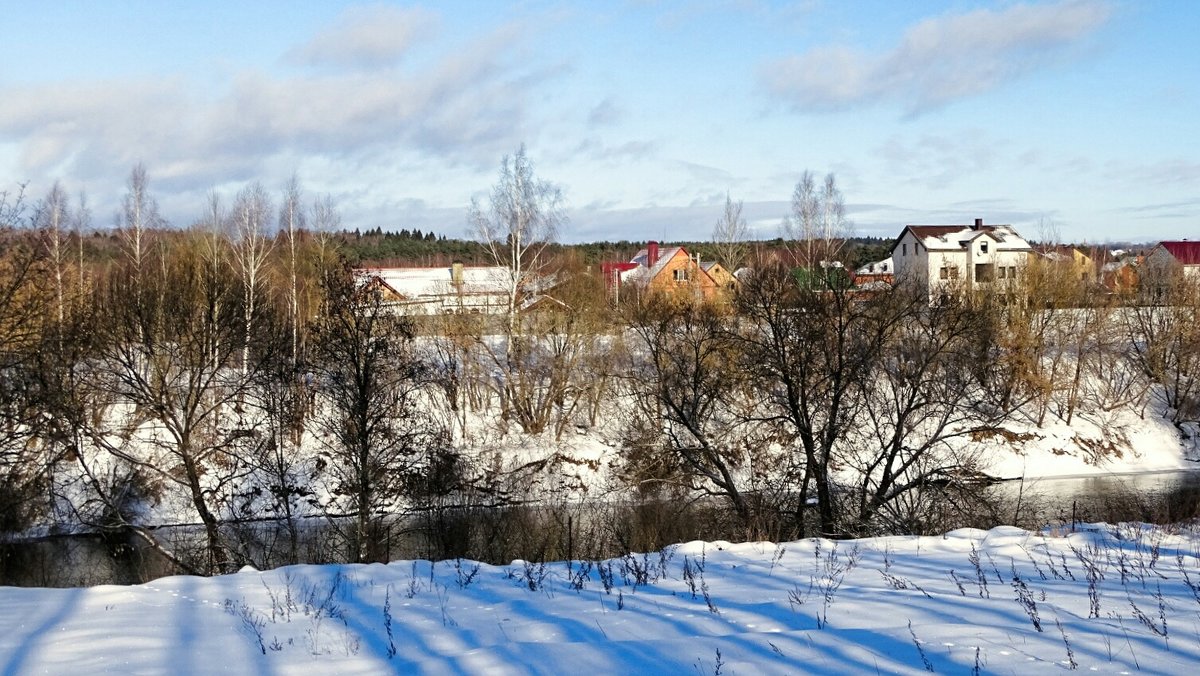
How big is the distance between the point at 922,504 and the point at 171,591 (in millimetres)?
16760

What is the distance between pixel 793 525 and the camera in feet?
68.8

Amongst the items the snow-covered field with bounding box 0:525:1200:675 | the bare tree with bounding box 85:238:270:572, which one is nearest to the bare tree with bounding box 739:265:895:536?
the snow-covered field with bounding box 0:525:1200:675

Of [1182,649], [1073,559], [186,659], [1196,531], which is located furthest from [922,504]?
[186,659]

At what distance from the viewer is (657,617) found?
7.56 meters

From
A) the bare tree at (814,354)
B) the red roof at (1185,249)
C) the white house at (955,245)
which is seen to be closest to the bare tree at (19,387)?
the bare tree at (814,354)

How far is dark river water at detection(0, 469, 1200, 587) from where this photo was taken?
1944 cm

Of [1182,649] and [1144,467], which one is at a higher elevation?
[1182,649]

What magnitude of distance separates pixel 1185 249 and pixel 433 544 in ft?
218

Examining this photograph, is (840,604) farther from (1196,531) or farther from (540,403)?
(540,403)

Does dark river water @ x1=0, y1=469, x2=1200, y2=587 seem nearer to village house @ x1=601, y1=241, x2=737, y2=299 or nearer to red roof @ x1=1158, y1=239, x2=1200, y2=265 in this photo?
village house @ x1=601, y1=241, x2=737, y2=299

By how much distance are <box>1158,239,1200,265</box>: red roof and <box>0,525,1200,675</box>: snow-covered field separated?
6439cm

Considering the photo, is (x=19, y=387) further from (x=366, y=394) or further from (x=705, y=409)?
(x=705, y=409)

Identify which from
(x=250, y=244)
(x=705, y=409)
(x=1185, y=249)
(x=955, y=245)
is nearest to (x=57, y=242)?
(x=250, y=244)

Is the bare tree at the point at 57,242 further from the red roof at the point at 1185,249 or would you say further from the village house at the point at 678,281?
the red roof at the point at 1185,249
